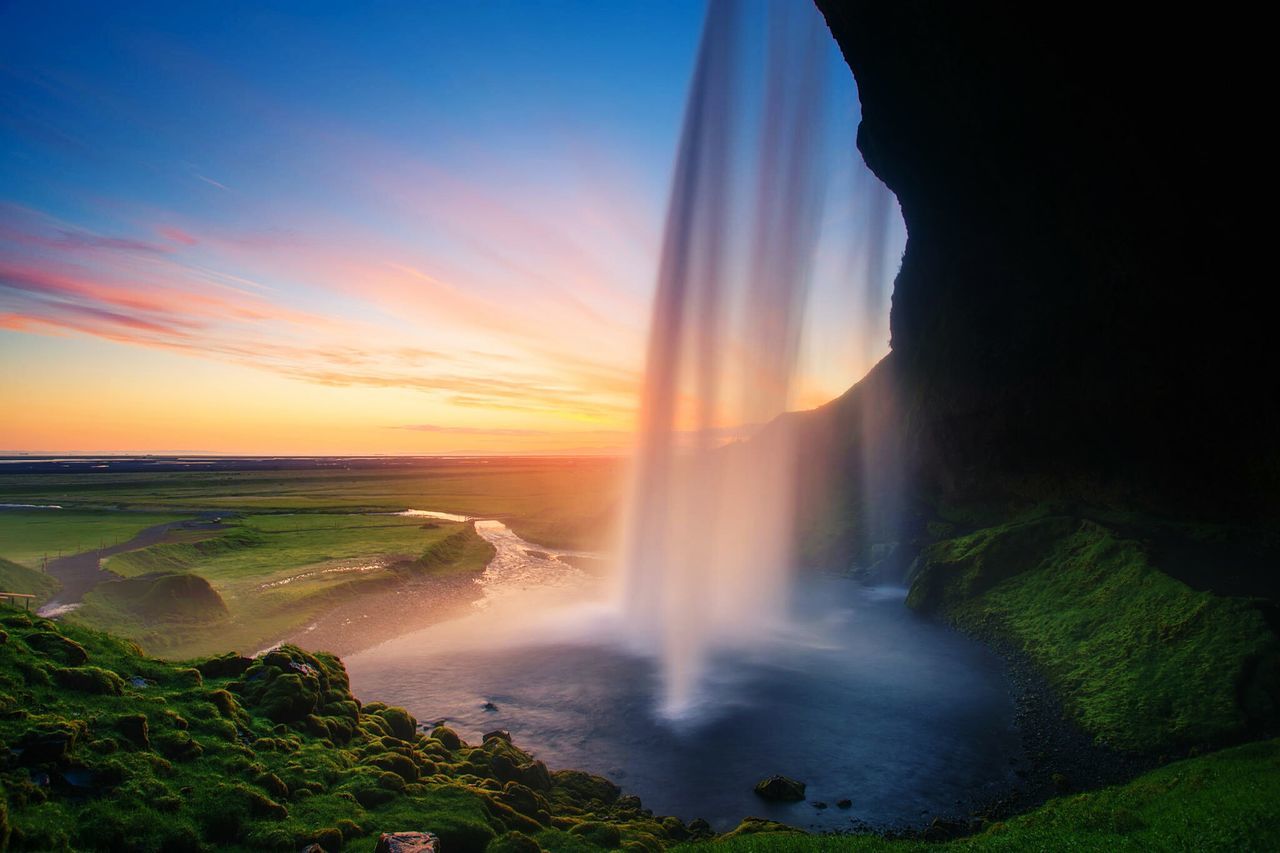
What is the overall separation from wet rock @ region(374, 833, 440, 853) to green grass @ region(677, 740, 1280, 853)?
6140 millimetres

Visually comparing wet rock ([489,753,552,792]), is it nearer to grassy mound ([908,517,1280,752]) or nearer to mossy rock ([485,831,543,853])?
mossy rock ([485,831,543,853])

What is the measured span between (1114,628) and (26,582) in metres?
62.7

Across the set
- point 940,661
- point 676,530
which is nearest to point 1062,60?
point 940,661

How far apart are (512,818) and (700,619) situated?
2850cm

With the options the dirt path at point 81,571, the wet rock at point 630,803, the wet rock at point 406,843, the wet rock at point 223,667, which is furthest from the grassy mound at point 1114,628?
the dirt path at point 81,571

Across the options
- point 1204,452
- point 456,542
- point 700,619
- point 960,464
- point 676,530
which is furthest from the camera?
point 456,542

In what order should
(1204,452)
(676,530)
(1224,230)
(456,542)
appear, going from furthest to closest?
(456,542) → (676,530) → (1204,452) → (1224,230)

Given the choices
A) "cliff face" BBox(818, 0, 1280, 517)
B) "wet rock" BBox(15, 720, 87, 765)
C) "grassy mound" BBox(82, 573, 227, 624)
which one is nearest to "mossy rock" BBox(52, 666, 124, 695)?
"wet rock" BBox(15, 720, 87, 765)

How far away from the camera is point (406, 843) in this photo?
1205 cm

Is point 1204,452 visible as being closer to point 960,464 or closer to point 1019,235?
point 1019,235

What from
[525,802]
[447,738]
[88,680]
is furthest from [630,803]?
[88,680]

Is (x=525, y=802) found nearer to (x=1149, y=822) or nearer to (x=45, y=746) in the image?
(x=45, y=746)

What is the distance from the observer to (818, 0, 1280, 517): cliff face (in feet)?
70.6

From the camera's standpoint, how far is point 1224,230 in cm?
2283
